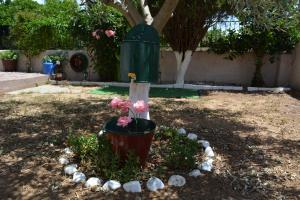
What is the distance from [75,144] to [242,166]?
74.5 inches

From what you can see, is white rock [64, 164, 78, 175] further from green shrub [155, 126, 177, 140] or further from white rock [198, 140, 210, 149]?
white rock [198, 140, 210, 149]

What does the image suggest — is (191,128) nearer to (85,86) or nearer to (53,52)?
(85,86)

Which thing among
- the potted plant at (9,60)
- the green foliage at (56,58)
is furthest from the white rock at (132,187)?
the potted plant at (9,60)

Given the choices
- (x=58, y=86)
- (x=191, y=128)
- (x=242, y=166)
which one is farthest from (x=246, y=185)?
(x=58, y=86)

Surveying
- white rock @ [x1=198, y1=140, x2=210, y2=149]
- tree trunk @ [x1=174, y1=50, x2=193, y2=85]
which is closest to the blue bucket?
tree trunk @ [x1=174, y1=50, x2=193, y2=85]

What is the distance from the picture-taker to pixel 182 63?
1106 centimetres

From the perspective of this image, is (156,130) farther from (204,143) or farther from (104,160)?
(104,160)

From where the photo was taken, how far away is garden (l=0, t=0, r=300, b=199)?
379 centimetres

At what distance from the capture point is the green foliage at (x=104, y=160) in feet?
12.5

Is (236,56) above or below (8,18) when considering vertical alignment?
below

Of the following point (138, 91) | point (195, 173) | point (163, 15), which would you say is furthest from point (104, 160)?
point (163, 15)

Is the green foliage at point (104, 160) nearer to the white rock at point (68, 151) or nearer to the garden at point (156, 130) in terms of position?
the garden at point (156, 130)

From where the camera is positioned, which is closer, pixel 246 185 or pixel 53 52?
pixel 246 185

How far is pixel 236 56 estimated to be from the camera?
1145cm
